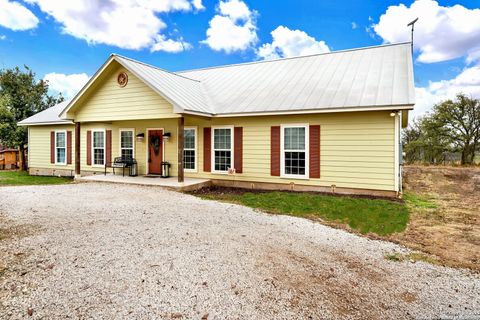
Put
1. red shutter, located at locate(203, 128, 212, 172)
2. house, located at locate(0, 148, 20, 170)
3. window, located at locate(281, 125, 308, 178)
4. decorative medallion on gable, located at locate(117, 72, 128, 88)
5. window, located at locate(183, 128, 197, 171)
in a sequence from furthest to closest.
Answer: house, located at locate(0, 148, 20, 170) → window, located at locate(183, 128, 197, 171) → red shutter, located at locate(203, 128, 212, 172) → decorative medallion on gable, located at locate(117, 72, 128, 88) → window, located at locate(281, 125, 308, 178)

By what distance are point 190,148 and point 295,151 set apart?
176 inches

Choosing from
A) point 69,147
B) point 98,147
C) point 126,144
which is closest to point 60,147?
point 69,147

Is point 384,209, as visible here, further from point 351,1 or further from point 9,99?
point 9,99

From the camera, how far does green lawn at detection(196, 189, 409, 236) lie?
255 inches

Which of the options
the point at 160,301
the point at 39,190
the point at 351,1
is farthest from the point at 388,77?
the point at 39,190

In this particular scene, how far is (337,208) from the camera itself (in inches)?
306

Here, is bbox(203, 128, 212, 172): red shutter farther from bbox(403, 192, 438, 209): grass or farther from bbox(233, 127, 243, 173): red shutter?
bbox(403, 192, 438, 209): grass

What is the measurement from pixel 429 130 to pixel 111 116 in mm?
22549

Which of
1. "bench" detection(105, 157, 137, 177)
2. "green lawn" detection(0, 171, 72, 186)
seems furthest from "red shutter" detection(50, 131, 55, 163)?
"bench" detection(105, 157, 137, 177)

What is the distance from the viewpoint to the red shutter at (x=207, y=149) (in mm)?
11617

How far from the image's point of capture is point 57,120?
1538cm

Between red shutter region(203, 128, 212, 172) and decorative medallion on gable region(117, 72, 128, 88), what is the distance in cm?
352

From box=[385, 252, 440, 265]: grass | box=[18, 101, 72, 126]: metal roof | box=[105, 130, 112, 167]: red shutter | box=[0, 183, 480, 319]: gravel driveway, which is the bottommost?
box=[385, 252, 440, 265]: grass

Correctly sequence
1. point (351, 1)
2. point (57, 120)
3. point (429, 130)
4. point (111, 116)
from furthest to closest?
point (429, 130)
point (57, 120)
point (351, 1)
point (111, 116)
